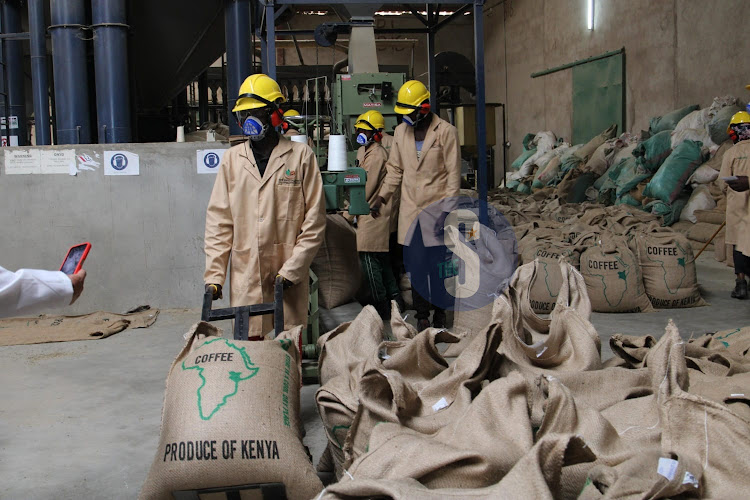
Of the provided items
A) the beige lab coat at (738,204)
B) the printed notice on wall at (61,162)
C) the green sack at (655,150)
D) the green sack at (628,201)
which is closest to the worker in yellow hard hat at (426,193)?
the beige lab coat at (738,204)

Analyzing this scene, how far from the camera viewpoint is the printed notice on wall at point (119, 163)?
548cm

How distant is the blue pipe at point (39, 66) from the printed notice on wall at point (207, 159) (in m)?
4.45

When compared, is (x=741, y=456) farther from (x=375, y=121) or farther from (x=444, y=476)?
(x=375, y=121)

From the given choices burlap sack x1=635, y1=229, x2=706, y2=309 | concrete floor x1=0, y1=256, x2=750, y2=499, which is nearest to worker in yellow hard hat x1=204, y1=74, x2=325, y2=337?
concrete floor x1=0, y1=256, x2=750, y2=499

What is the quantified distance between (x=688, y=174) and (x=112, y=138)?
240 inches

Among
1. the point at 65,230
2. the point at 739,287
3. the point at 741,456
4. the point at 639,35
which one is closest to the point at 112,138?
the point at 65,230

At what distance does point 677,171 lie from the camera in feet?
27.6

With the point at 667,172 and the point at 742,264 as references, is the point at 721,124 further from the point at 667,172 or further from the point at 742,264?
the point at 742,264

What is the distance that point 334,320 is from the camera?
17.2 ft

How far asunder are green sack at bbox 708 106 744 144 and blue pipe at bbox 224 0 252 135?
5160 millimetres

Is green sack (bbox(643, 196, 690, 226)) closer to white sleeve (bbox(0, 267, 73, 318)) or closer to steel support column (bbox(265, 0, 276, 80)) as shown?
steel support column (bbox(265, 0, 276, 80))

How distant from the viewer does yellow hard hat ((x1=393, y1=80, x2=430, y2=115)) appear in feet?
15.6

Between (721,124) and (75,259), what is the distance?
314 inches

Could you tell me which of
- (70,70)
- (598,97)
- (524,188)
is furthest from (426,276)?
(598,97)
